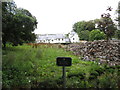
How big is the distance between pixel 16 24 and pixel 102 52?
101 inches

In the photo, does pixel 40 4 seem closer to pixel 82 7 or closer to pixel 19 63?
pixel 82 7

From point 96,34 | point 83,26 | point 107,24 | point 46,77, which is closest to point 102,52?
point 96,34

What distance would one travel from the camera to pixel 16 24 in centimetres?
327

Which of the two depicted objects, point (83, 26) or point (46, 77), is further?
point (83, 26)

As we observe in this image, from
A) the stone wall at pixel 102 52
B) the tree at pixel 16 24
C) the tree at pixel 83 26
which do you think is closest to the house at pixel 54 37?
the tree at pixel 83 26

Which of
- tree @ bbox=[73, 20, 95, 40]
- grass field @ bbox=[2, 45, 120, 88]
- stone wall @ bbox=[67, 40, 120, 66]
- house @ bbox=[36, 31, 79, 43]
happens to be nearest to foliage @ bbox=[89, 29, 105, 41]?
tree @ bbox=[73, 20, 95, 40]

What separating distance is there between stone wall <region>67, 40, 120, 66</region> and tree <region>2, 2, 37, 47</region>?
168cm

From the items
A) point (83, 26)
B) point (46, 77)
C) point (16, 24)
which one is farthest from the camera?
point (16, 24)

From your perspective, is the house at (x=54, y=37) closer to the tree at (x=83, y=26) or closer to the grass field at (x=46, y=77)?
the tree at (x=83, y=26)

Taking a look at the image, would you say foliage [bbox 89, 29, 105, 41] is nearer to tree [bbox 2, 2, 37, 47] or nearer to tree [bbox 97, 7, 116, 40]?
tree [bbox 97, 7, 116, 40]

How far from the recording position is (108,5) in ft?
8.55

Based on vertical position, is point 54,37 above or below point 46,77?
above

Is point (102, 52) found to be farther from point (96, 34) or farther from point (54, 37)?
point (54, 37)

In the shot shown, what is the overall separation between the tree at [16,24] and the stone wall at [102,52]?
1.68m
